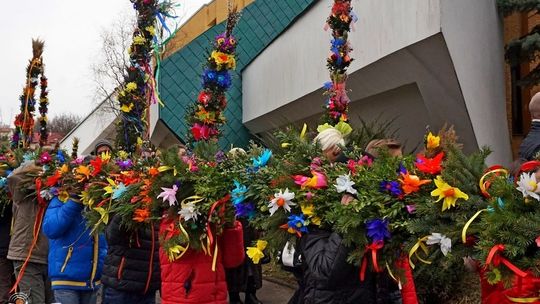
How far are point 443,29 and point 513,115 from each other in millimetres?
5523

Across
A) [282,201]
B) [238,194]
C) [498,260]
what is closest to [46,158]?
[238,194]

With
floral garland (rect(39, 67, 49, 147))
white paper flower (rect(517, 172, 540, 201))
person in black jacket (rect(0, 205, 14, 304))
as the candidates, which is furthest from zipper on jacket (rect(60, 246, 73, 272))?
floral garland (rect(39, 67, 49, 147))

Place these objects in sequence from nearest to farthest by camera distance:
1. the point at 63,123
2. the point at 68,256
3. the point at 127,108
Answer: the point at 68,256 < the point at 127,108 < the point at 63,123

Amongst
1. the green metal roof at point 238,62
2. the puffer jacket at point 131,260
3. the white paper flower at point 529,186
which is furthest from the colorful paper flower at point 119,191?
the green metal roof at point 238,62

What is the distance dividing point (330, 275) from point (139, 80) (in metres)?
4.44

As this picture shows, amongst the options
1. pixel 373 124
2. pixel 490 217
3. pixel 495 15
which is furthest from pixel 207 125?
pixel 495 15

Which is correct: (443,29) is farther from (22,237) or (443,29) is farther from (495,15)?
(22,237)

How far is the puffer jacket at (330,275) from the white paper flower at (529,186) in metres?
0.86

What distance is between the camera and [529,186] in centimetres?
195

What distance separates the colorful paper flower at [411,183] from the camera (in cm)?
237

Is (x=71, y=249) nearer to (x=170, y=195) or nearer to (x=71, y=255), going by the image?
(x=71, y=255)

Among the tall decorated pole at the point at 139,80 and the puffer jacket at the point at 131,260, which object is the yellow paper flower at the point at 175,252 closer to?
the puffer jacket at the point at 131,260

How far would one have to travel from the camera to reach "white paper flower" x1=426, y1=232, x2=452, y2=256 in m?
2.17

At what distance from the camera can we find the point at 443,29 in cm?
595
